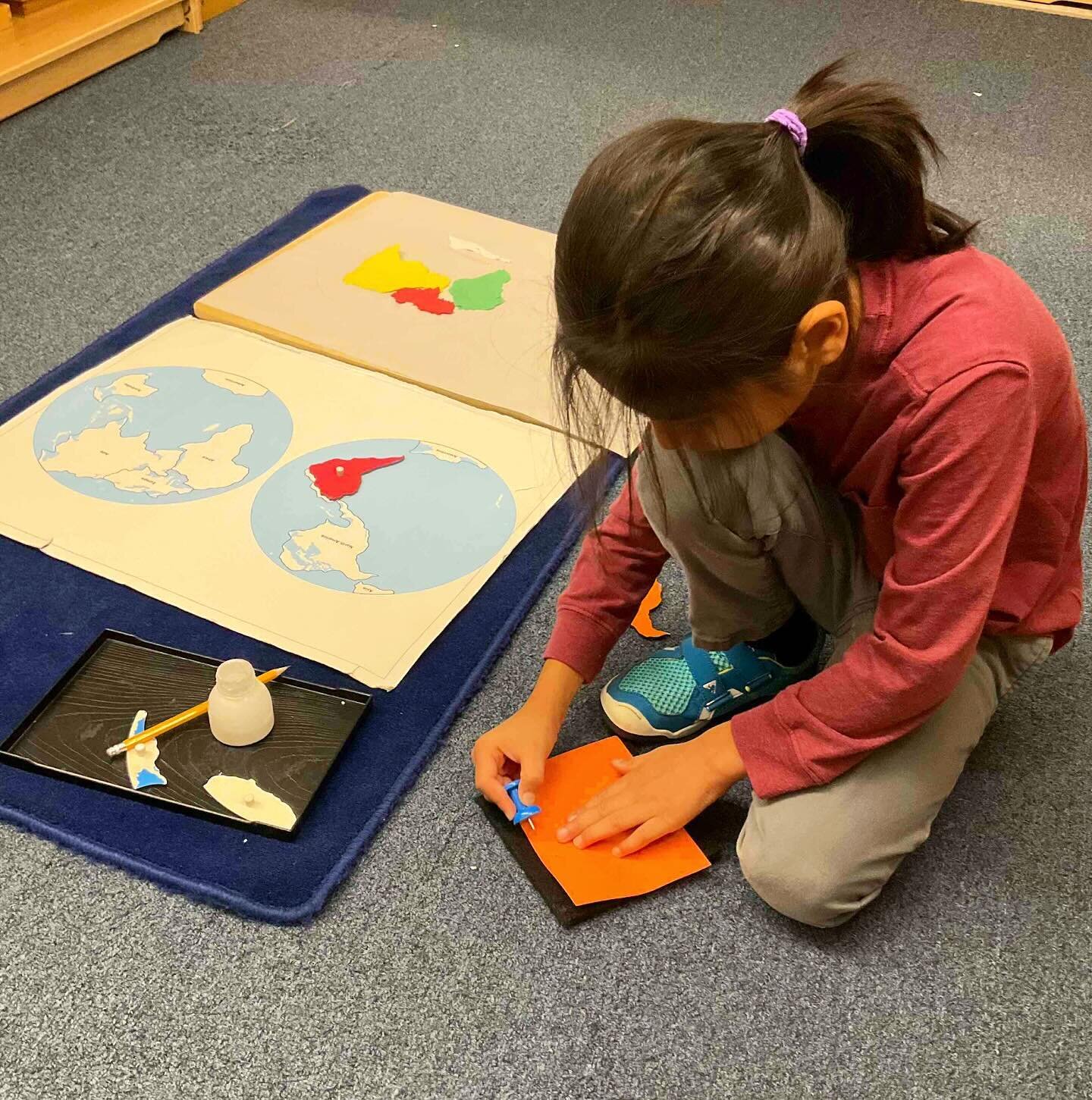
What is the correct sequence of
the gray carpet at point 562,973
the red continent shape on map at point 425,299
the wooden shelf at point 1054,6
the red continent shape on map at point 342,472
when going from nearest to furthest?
the gray carpet at point 562,973, the red continent shape on map at point 342,472, the red continent shape on map at point 425,299, the wooden shelf at point 1054,6

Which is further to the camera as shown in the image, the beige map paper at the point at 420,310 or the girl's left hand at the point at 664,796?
the beige map paper at the point at 420,310

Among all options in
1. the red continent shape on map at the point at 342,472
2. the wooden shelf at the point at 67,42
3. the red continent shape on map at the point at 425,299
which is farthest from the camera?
the wooden shelf at the point at 67,42

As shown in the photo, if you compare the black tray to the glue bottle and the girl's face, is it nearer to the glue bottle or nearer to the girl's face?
the glue bottle

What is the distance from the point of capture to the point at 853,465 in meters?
0.75

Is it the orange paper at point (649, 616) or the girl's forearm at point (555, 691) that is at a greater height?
the girl's forearm at point (555, 691)

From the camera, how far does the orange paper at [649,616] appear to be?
1.00 meters

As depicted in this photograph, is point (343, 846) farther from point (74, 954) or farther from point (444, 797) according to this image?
point (74, 954)

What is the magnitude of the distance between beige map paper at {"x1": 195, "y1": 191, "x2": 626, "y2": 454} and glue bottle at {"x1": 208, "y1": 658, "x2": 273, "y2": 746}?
1.56 feet

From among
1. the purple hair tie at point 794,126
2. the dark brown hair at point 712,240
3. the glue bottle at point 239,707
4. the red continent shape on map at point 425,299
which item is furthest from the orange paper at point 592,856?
the red continent shape on map at point 425,299

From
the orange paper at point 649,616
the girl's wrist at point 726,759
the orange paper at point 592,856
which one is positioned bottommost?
the orange paper at point 592,856

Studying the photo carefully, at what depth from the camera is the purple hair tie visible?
0.60 m

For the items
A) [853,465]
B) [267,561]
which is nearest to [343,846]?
[267,561]

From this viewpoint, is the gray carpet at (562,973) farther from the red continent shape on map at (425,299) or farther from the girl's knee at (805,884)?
the red continent shape on map at (425,299)

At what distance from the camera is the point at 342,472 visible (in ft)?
3.68
